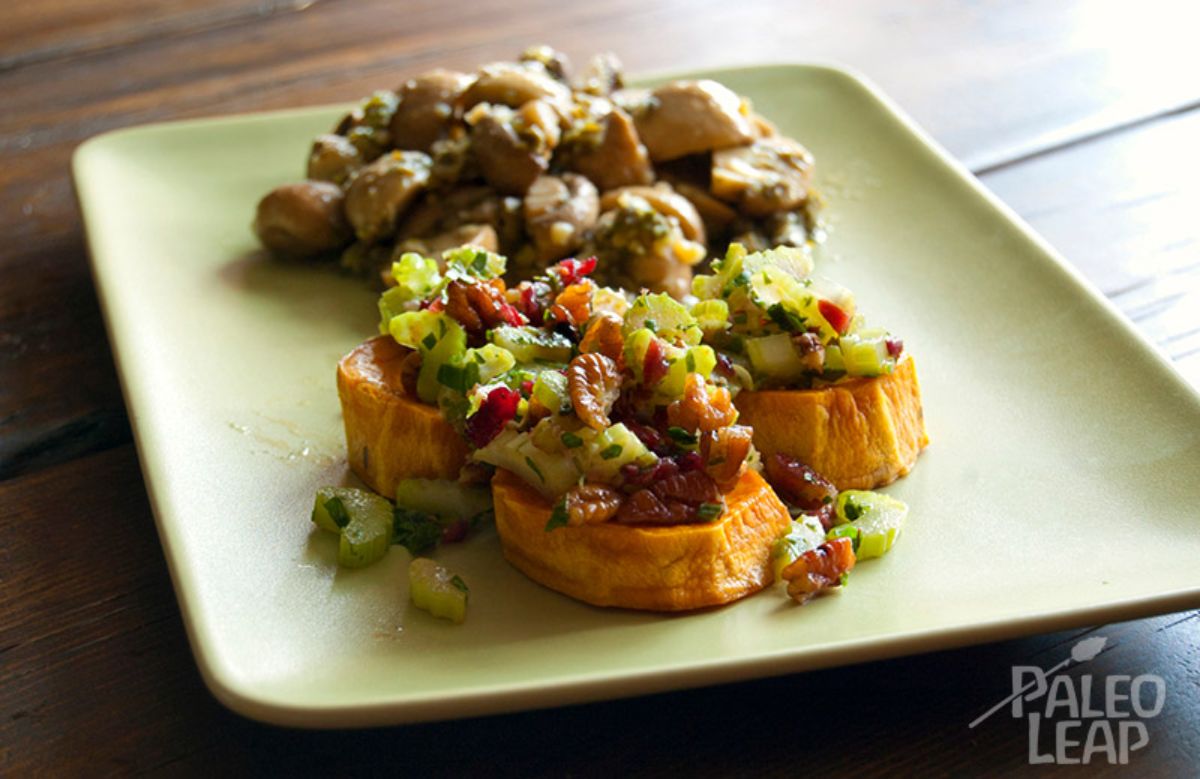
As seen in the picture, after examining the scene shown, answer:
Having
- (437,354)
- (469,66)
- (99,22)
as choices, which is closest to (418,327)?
(437,354)

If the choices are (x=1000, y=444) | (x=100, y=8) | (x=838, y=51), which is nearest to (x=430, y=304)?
(x=1000, y=444)

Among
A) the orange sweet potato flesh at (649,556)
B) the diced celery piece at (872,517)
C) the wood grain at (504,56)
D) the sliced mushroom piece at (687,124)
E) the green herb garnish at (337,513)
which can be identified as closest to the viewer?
the orange sweet potato flesh at (649,556)

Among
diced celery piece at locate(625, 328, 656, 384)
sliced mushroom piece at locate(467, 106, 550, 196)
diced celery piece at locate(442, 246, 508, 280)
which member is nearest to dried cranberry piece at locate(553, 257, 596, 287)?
diced celery piece at locate(442, 246, 508, 280)

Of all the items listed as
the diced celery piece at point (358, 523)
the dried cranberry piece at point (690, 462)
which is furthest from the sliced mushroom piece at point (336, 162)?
the dried cranberry piece at point (690, 462)

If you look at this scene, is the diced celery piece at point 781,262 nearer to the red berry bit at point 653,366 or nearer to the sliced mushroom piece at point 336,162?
the red berry bit at point 653,366

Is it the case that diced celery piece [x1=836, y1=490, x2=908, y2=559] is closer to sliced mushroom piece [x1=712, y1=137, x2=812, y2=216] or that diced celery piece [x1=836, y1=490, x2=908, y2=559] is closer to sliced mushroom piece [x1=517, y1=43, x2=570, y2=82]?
sliced mushroom piece [x1=712, y1=137, x2=812, y2=216]
